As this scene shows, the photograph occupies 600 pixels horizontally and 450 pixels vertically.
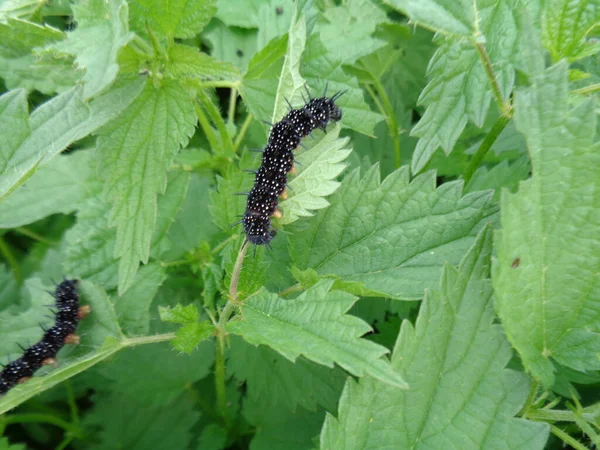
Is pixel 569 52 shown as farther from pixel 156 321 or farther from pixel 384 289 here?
pixel 156 321

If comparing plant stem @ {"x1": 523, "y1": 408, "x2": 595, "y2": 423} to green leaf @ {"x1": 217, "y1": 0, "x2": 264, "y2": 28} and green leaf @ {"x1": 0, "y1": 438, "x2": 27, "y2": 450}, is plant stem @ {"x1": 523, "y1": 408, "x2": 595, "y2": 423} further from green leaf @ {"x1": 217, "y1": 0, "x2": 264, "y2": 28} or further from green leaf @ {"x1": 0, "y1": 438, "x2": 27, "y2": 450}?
green leaf @ {"x1": 217, "y1": 0, "x2": 264, "y2": 28}

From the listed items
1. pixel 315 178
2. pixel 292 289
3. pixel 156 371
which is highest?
pixel 315 178

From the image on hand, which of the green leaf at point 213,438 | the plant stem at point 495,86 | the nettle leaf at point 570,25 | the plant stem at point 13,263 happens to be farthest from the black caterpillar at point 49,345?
the nettle leaf at point 570,25

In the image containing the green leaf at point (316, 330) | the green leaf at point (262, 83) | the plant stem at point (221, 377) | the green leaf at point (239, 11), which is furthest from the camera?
the green leaf at point (239, 11)

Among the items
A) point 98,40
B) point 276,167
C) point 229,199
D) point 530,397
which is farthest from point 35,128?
point 530,397

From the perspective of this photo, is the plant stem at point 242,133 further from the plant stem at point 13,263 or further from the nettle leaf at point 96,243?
the plant stem at point 13,263

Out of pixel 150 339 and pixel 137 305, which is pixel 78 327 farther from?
pixel 150 339
